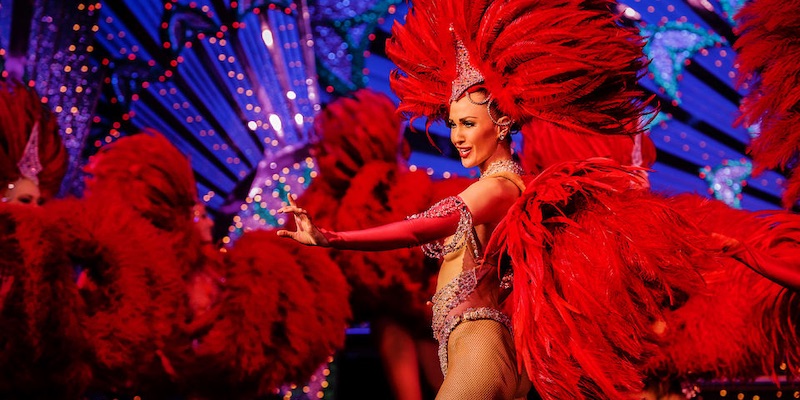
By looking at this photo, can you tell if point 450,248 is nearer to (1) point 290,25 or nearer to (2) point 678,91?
(1) point 290,25

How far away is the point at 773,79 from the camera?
2766 millimetres

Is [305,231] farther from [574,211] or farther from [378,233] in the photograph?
[574,211]

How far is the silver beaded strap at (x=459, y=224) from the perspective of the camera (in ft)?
7.15

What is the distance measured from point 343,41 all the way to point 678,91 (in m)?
2.27

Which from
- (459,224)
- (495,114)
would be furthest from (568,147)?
(459,224)

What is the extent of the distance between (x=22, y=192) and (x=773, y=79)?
9.67 feet

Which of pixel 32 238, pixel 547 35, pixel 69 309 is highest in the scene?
pixel 547 35

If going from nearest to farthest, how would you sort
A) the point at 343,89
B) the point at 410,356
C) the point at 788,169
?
the point at 788,169, the point at 410,356, the point at 343,89

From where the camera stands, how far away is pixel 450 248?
89.1 inches

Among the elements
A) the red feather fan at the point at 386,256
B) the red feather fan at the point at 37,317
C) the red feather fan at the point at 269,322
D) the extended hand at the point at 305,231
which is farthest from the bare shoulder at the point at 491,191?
the red feather fan at the point at 37,317

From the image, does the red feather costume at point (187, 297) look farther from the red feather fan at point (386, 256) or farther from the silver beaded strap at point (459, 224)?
the silver beaded strap at point (459, 224)

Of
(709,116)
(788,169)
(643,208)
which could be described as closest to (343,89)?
(709,116)

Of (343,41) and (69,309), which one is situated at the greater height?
(343,41)

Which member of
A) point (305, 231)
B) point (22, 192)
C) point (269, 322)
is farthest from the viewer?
point (22, 192)
